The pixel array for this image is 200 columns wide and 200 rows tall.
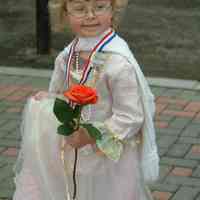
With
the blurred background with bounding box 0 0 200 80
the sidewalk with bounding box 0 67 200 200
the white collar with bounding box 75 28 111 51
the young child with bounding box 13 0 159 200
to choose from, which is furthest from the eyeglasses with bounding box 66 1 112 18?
the blurred background with bounding box 0 0 200 80

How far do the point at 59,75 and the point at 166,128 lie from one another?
9.12ft

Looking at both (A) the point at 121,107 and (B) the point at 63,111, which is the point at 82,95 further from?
(A) the point at 121,107

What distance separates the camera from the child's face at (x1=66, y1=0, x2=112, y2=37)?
10.3 feet

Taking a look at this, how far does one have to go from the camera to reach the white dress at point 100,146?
3.19m

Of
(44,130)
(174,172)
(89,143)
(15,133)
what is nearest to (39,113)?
(44,130)

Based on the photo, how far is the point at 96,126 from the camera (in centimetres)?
318

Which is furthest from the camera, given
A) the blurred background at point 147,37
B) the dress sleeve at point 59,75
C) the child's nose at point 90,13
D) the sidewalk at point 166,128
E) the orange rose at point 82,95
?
the blurred background at point 147,37

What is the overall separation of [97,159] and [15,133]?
9.29 feet

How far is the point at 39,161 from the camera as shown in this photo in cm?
339

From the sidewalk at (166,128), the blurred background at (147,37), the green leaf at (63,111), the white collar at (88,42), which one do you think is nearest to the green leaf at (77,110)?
the green leaf at (63,111)

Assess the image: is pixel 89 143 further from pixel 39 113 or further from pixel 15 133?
pixel 15 133

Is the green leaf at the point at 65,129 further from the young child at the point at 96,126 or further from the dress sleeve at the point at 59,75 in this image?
the dress sleeve at the point at 59,75

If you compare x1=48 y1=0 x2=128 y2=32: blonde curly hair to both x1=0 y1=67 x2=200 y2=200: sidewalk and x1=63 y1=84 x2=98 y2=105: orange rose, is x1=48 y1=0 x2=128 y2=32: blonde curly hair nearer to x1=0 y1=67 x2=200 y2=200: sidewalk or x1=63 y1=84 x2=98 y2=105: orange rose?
x1=63 y1=84 x2=98 y2=105: orange rose

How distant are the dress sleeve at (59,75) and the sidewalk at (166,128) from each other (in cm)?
157
